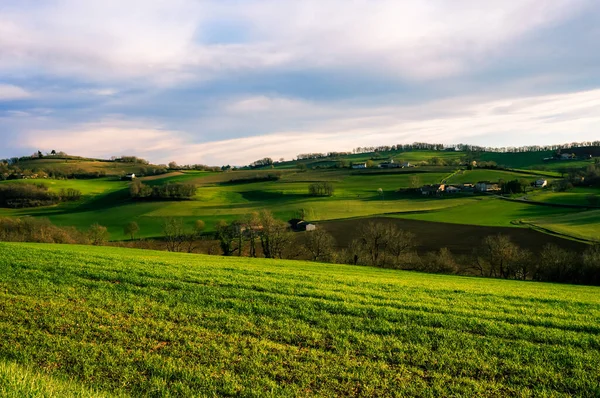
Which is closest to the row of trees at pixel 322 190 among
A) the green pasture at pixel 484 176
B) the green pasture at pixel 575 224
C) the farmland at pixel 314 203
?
the farmland at pixel 314 203

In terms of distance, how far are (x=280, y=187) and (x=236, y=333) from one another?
408 feet

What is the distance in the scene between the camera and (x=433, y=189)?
12038cm

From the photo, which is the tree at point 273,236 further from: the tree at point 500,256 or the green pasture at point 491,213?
the green pasture at point 491,213

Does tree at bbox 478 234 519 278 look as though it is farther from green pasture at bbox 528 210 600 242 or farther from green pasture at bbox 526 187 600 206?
green pasture at bbox 526 187 600 206

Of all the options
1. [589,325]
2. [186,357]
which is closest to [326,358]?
[186,357]

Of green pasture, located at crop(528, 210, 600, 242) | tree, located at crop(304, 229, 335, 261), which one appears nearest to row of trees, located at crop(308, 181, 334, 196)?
green pasture, located at crop(528, 210, 600, 242)

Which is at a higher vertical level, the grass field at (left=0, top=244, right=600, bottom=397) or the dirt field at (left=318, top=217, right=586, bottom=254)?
the grass field at (left=0, top=244, right=600, bottom=397)

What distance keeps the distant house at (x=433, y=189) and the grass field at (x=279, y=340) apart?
351 ft

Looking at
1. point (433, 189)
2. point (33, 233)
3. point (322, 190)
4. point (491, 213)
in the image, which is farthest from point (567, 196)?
point (33, 233)

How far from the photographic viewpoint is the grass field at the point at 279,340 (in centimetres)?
811

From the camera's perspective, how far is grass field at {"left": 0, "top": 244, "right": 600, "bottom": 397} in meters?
8.11

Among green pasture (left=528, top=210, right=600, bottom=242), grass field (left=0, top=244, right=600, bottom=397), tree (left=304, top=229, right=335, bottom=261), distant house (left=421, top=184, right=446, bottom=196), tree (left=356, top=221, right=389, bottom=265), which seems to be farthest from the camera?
distant house (left=421, top=184, right=446, bottom=196)

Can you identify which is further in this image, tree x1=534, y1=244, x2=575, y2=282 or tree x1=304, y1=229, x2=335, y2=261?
tree x1=304, y1=229, x2=335, y2=261

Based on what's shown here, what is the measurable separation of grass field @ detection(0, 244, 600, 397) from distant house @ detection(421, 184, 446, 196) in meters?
107
